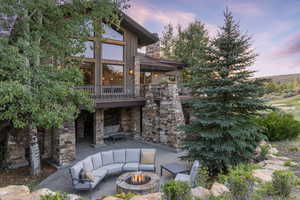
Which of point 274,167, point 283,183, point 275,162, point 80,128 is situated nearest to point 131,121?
point 80,128

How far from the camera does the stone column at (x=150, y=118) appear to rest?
10047 mm

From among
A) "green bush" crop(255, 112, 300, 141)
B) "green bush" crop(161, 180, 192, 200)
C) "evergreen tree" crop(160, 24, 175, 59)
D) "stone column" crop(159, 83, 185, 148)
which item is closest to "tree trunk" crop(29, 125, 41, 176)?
"green bush" crop(161, 180, 192, 200)

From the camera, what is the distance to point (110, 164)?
21.5 ft

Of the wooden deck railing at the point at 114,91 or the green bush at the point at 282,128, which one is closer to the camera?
the green bush at the point at 282,128

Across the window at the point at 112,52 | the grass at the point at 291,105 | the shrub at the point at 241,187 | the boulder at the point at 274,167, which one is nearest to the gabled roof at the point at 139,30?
the window at the point at 112,52

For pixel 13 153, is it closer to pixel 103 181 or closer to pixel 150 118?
pixel 103 181

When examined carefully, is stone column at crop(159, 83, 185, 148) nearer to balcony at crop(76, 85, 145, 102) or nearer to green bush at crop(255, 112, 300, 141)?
balcony at crop(76, 85, 145, 102)

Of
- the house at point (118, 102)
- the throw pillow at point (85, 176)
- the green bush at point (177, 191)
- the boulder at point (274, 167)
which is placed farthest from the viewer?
the house at point (118, 102)

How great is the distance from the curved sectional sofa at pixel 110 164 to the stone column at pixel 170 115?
2769 mm

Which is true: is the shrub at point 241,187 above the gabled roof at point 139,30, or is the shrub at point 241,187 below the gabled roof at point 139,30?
below

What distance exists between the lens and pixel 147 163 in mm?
6445

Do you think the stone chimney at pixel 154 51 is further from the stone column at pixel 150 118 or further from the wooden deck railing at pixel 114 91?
the stone column at pixel 150 118

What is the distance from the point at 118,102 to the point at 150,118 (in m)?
2.34

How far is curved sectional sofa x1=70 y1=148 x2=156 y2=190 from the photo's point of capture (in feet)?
17.0
